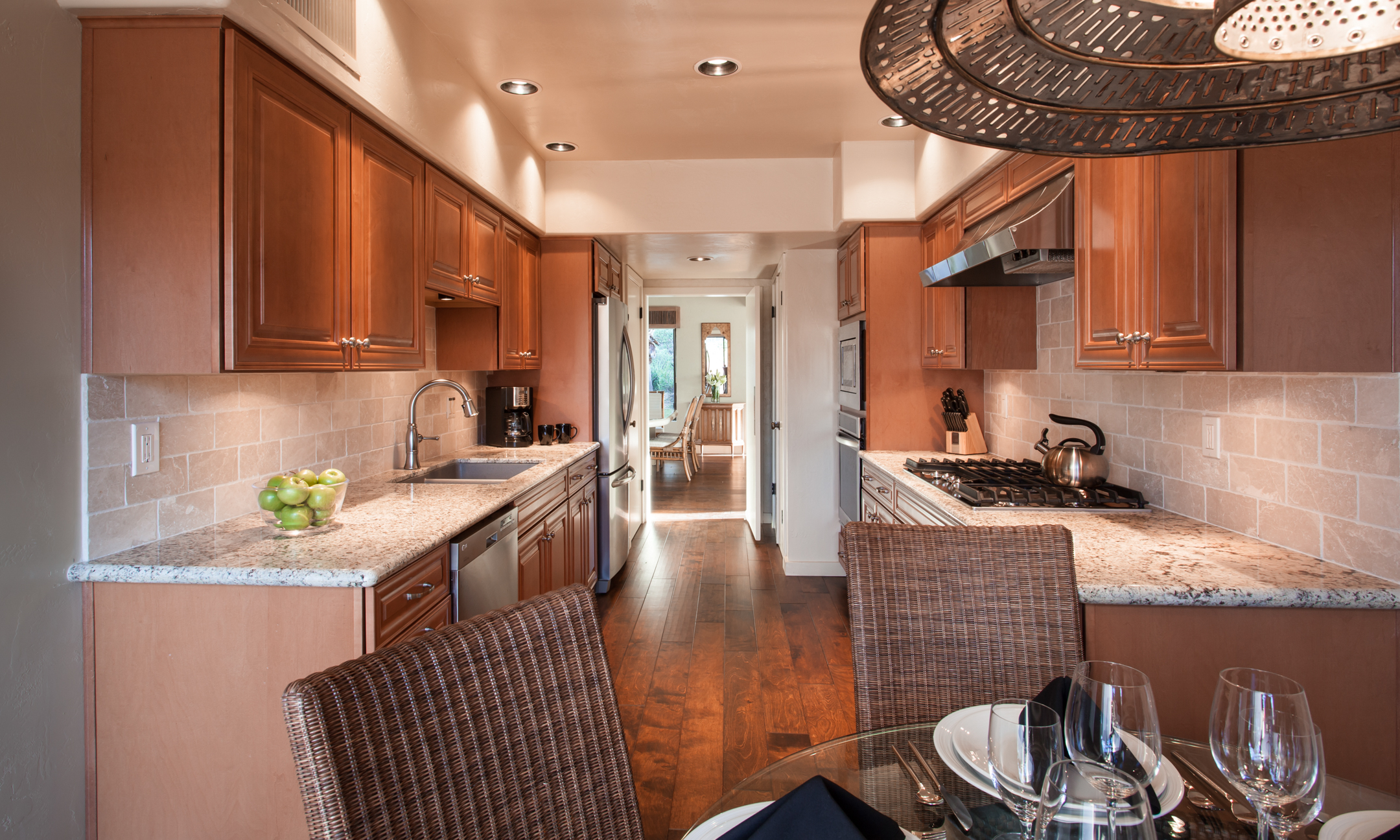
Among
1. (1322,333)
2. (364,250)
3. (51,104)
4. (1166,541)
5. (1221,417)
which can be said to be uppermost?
(51,104)

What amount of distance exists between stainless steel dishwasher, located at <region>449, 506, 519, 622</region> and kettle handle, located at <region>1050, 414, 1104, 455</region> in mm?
2002

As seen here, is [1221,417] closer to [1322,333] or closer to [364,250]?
[1322,333]

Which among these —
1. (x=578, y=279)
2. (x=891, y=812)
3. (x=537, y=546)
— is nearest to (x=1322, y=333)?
(x=891, y=812)

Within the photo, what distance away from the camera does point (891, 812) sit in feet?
3.27

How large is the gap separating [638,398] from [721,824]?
4388 mm

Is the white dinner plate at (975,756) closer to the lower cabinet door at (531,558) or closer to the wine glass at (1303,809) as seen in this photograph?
the wine glass at (1303,809)

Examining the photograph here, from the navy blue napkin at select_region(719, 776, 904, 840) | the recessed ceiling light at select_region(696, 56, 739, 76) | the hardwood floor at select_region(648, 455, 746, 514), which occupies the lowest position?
the hardwood floor at select_region(648, 455, 746, 514)

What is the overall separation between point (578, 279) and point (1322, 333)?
341 cm

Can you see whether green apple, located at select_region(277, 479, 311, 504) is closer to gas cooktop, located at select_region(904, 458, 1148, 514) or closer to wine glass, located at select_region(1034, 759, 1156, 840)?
wine glass, located at select_region(1034, 759, 1156, 840)

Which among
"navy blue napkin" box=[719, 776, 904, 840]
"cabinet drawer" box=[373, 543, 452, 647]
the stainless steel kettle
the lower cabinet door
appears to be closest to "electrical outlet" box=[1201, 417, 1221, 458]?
the stainless steel kettle

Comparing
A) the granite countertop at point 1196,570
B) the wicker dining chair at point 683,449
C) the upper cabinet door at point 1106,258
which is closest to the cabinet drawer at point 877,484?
the granite countertop at point 1196,570

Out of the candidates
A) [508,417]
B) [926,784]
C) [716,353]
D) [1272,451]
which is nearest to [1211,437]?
[1272,451]

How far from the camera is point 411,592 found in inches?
70.6

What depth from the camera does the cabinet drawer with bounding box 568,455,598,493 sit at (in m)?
3.65
